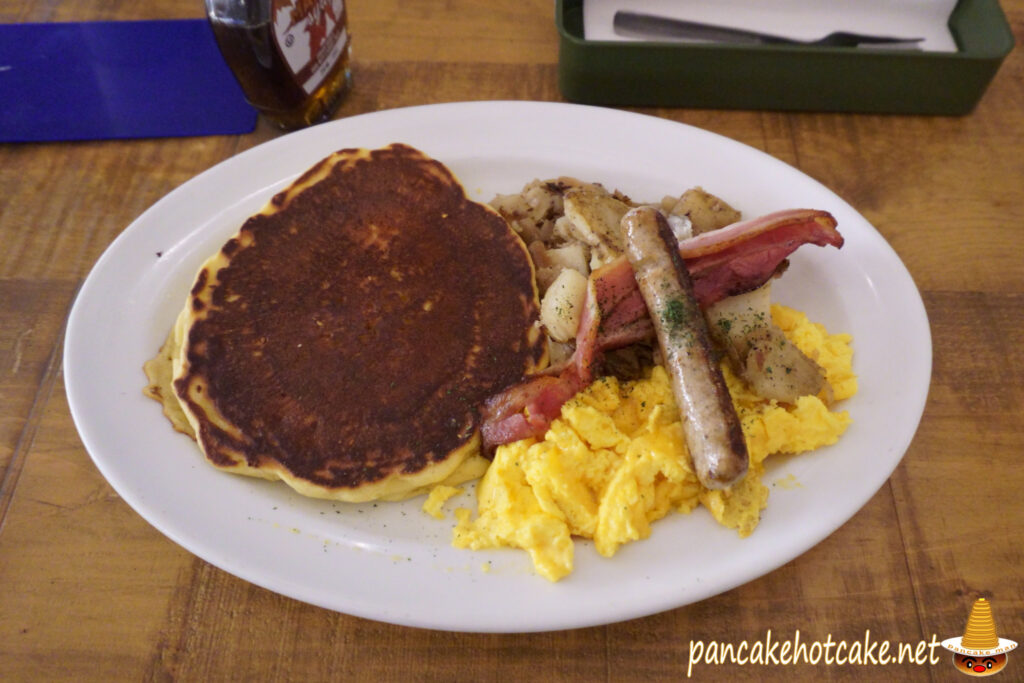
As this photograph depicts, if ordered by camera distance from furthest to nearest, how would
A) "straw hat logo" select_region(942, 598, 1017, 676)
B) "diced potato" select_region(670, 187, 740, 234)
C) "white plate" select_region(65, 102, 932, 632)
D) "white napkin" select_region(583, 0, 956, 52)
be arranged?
"white napkin" select_region(583, 0, 956, 52)
"diced potato" select_region(670, 187, 740, 234)
"straw hat logo" select_region(942, 598, 1017, 676)
"white plate" select_region(65, 102, 932, 632)

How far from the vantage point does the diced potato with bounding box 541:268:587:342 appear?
1839 mm

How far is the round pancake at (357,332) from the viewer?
66.2 inches

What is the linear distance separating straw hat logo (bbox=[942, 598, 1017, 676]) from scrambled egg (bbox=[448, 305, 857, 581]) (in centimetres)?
54

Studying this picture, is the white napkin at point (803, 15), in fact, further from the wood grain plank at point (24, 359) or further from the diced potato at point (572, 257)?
the wood grain plank at point (24, 359)

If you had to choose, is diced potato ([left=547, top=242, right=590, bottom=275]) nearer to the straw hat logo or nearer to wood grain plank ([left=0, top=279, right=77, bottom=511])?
the straw hat logo

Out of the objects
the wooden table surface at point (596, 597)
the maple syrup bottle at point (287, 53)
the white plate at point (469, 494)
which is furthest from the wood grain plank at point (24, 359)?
the maple syrup bottle at point (287, 53)

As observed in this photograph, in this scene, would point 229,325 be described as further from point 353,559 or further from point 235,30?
point 235,30

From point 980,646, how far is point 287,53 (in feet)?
8.29

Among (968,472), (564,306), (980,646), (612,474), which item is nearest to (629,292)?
(564,306)

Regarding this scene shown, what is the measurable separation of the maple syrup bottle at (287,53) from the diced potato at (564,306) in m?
1.21

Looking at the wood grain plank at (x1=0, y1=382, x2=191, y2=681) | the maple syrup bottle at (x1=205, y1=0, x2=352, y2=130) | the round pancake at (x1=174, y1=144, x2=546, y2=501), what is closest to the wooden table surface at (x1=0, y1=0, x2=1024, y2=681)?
the wood grain plank at (x1=0, y1=382, x2=191, y2=681)

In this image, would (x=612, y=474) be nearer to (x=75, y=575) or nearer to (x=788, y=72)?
(x=75, y=575)

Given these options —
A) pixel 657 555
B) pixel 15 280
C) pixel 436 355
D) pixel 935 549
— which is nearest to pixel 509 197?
pixel 436 355

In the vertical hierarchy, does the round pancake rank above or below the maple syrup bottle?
below
